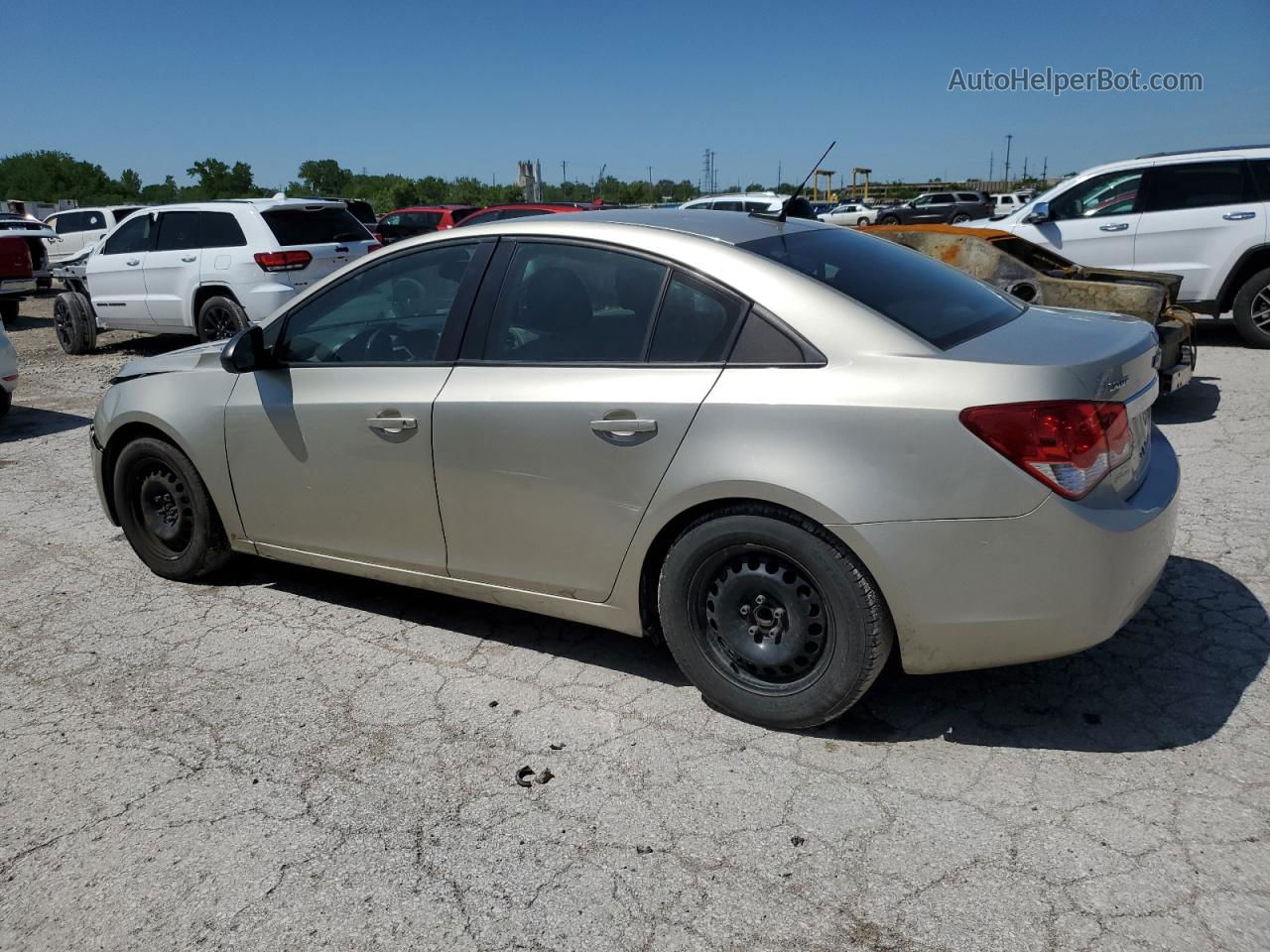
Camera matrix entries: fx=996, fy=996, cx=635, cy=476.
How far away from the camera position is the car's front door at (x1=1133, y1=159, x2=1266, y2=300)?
9.51 meters

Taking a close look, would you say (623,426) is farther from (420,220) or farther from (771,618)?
(420,220)

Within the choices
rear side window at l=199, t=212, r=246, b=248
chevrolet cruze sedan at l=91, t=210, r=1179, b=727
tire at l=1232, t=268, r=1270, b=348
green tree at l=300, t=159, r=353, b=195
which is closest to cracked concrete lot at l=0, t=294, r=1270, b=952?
chevrolet cruze sedan at l=91, t=210, r=1179, b=727

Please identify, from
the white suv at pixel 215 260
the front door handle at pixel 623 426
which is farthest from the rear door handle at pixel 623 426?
the white suv at pixel 215 260

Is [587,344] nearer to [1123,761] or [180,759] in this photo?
[180,759]

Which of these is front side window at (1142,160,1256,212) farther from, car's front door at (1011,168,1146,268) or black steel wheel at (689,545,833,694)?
black steel wheel at (689,545,833,694)

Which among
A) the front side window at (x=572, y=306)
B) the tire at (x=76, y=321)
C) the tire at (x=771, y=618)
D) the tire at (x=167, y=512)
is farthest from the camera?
the tire at (x=76, y=321)

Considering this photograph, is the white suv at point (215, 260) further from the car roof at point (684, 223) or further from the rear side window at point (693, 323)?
the rear side window at point (693, 323)

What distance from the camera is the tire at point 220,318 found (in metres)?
10.9

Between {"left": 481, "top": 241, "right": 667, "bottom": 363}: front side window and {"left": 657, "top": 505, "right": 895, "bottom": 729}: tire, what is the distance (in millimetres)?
709

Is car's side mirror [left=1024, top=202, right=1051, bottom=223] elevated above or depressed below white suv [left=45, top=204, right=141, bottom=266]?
below

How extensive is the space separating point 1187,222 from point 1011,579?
8739 millimetres

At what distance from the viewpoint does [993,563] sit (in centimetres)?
278

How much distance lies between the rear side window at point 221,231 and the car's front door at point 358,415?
7413 mm

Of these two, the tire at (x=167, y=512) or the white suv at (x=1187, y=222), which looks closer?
the tire at (x=167, y=512)
